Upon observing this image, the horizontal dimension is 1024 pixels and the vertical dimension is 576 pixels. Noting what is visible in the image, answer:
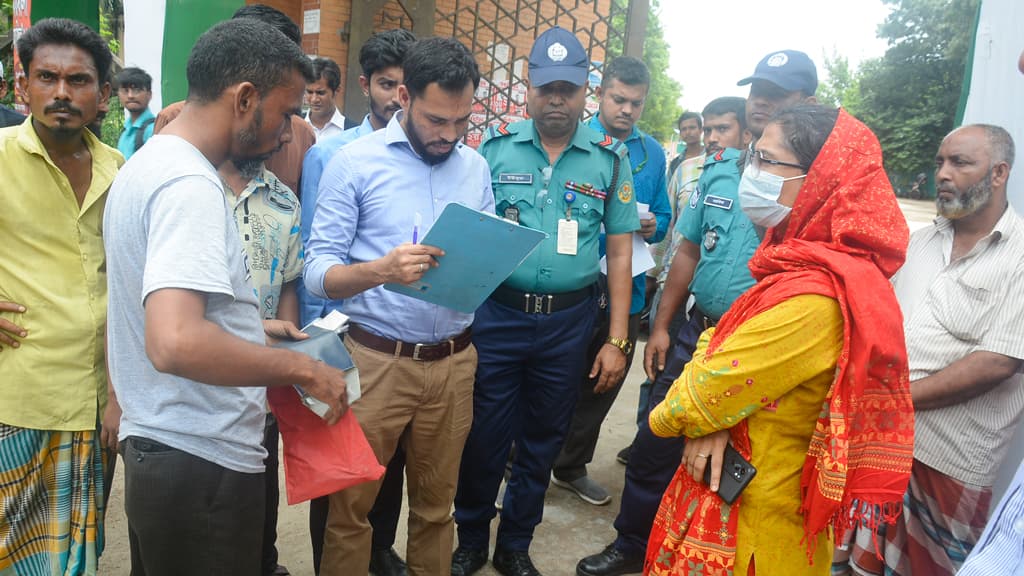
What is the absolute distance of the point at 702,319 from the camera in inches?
119

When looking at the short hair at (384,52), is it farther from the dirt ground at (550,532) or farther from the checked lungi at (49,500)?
the dirt ground at (550,532)

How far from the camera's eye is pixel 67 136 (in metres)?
2.21

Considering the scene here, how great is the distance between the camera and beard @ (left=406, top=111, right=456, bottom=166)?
2367 millimetres

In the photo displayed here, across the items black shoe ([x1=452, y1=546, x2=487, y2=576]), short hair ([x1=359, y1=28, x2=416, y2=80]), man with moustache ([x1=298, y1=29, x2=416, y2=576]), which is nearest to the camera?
man with moustache ([x1=298, y1=29, x2=416, y2=576])

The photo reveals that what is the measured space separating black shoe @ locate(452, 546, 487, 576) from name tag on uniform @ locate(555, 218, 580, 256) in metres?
1.31

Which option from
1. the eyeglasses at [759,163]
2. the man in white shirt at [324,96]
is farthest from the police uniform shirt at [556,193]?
the man in white shirt at [324,96]

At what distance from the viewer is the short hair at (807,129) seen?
1891mm

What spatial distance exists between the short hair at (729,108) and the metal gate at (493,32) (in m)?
1.57

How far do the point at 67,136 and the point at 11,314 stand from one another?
0.56 m

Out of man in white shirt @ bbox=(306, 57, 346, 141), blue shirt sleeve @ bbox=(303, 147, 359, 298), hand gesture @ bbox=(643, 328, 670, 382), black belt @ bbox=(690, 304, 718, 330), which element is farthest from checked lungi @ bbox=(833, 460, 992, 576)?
man in white shirt @ bbox=(306, 57, 346, 141)

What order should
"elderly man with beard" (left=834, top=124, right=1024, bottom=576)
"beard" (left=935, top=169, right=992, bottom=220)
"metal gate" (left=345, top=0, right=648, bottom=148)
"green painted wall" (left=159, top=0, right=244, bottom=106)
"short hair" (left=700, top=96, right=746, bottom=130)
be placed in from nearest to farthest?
"elderly man with beard" (left=834, top=124, right=1024, bottom=576)
"beard" (left=935, top=169, right=992, bottom=220)
"green painted wall" (left=159, top=0, right=244, bottom=106)
"short hair" (left=700, top=96, right=746, bottom=130)
"metal gate" (left=345, top=0, right=648, bottom=148)

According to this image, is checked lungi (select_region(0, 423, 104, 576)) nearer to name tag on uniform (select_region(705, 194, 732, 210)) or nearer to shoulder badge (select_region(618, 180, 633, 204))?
shoulder badge (select_region(618, 180, 633, 204))

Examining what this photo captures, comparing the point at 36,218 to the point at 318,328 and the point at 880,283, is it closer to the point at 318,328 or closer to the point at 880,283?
the point at 318,328

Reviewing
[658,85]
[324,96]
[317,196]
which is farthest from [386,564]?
[658,85]
